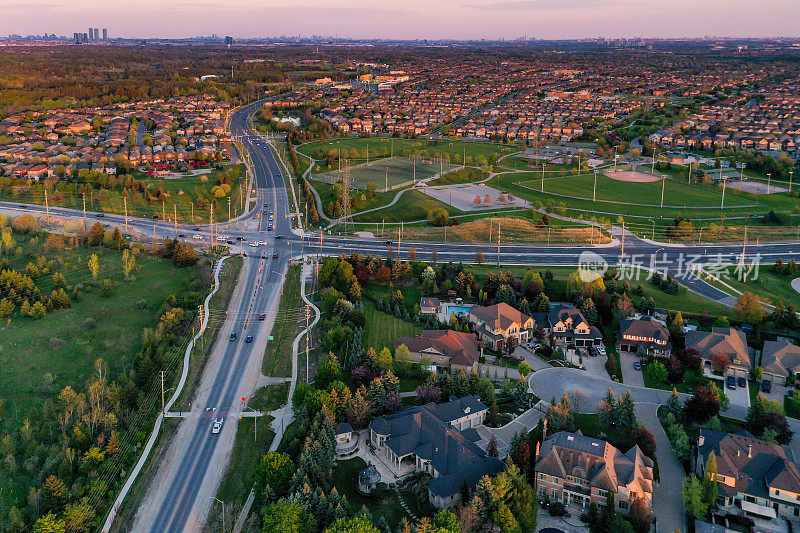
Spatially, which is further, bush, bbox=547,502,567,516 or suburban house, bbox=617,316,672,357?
suburban house, bbox=617,316,672,357

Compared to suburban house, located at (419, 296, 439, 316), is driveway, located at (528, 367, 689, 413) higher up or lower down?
lower down

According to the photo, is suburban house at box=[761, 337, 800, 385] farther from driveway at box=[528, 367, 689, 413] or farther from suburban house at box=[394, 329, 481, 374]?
suburban house at box=[394, 329, 481, 374]

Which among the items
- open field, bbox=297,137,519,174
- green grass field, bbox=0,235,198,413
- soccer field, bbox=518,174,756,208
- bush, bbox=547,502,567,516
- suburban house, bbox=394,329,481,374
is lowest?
bush, bbox=547,502,567,516

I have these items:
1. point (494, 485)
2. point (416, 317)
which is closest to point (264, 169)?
point (416, 317)

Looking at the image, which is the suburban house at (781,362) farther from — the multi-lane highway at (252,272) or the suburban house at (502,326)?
the suburban house at (502,326)

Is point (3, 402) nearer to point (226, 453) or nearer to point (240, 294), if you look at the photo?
point (226, 453)

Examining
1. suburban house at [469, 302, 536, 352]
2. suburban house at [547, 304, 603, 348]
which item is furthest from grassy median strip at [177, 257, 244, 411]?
suburban house at [547, 304, 603, 348]

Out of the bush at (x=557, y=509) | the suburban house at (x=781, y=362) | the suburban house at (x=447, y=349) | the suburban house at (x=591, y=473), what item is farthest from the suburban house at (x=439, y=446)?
the suburban house at (x=781, y=362)
